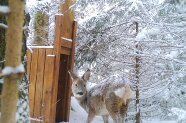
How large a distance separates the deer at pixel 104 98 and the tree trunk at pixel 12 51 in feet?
21.3

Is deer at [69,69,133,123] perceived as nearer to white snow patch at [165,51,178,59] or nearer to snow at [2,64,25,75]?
white snow patch at [165,51,178,59]

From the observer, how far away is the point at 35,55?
7.90 m

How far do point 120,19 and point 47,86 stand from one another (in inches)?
102

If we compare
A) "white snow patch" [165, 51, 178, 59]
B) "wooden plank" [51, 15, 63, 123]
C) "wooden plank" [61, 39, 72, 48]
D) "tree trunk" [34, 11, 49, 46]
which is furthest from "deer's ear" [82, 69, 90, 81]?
"tree trunk" [34, 11, 49, 46]

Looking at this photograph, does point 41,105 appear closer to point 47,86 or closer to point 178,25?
point 47,86

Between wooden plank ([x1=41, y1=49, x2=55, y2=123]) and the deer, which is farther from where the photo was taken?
the deer

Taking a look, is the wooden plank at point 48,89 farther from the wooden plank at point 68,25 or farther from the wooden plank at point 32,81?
the wooden plank at point 68,25

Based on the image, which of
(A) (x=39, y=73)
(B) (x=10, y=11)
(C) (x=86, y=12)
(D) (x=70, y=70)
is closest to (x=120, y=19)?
(C) (x=86, y=12)

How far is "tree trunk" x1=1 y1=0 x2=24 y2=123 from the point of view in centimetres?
149

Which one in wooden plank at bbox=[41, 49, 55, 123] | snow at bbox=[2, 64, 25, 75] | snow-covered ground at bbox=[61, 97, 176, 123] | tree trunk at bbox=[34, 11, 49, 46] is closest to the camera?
snow at bbox=[2, 64, 25, 75]

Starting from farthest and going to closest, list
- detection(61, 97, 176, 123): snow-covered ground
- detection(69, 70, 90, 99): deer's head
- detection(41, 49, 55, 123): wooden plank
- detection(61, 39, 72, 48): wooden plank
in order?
detection(61, 97, 176, 123): snow-covered ground, detection(69, 70, 90, 99): deer's head, detection(61, 39, 72, 48): wooden plank, detection(41, 49, 55, 123): wooden plank

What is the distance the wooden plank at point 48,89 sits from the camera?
732 centimetres

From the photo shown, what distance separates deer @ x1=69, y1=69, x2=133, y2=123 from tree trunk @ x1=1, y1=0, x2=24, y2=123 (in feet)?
Answer: 21.3

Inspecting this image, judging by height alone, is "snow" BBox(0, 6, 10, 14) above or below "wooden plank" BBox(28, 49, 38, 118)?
above
